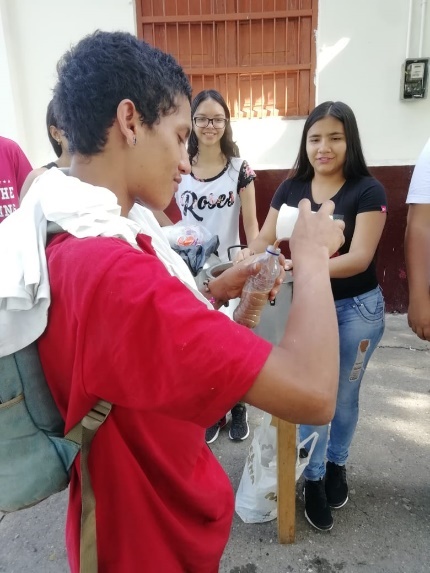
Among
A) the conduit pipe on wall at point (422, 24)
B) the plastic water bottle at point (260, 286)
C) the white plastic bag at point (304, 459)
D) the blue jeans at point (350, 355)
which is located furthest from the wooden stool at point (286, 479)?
the conduit pipe on wall at point (422, 24)

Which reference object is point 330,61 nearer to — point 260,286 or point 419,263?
point 419,263

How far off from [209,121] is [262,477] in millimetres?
1966

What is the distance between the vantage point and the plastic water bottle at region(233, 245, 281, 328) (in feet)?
4.30

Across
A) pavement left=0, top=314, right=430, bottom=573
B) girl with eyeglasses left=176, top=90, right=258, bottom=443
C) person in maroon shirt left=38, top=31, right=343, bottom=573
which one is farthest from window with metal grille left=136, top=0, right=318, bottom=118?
person in maroon shirt left=38, top=31, right=343, bottom=573

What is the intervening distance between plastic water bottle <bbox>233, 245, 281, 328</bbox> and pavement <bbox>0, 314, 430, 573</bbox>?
1.07 meters

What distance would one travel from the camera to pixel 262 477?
1872 millimetres

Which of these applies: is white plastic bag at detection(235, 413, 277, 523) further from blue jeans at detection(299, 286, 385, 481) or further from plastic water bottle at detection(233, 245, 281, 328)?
plastic water bottle at detection(233, 245, 281, 328)

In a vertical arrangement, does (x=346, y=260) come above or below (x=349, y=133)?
below

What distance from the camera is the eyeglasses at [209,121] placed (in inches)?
101

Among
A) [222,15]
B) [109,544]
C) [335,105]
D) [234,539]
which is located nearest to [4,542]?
[234,539]

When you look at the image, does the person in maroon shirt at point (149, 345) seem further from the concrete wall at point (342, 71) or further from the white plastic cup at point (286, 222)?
the concrete wall at point (342, 71)

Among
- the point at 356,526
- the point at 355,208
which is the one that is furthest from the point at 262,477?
the point at 355,208

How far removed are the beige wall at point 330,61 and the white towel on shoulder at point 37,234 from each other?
3.21 metres

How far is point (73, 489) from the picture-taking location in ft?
2.80
